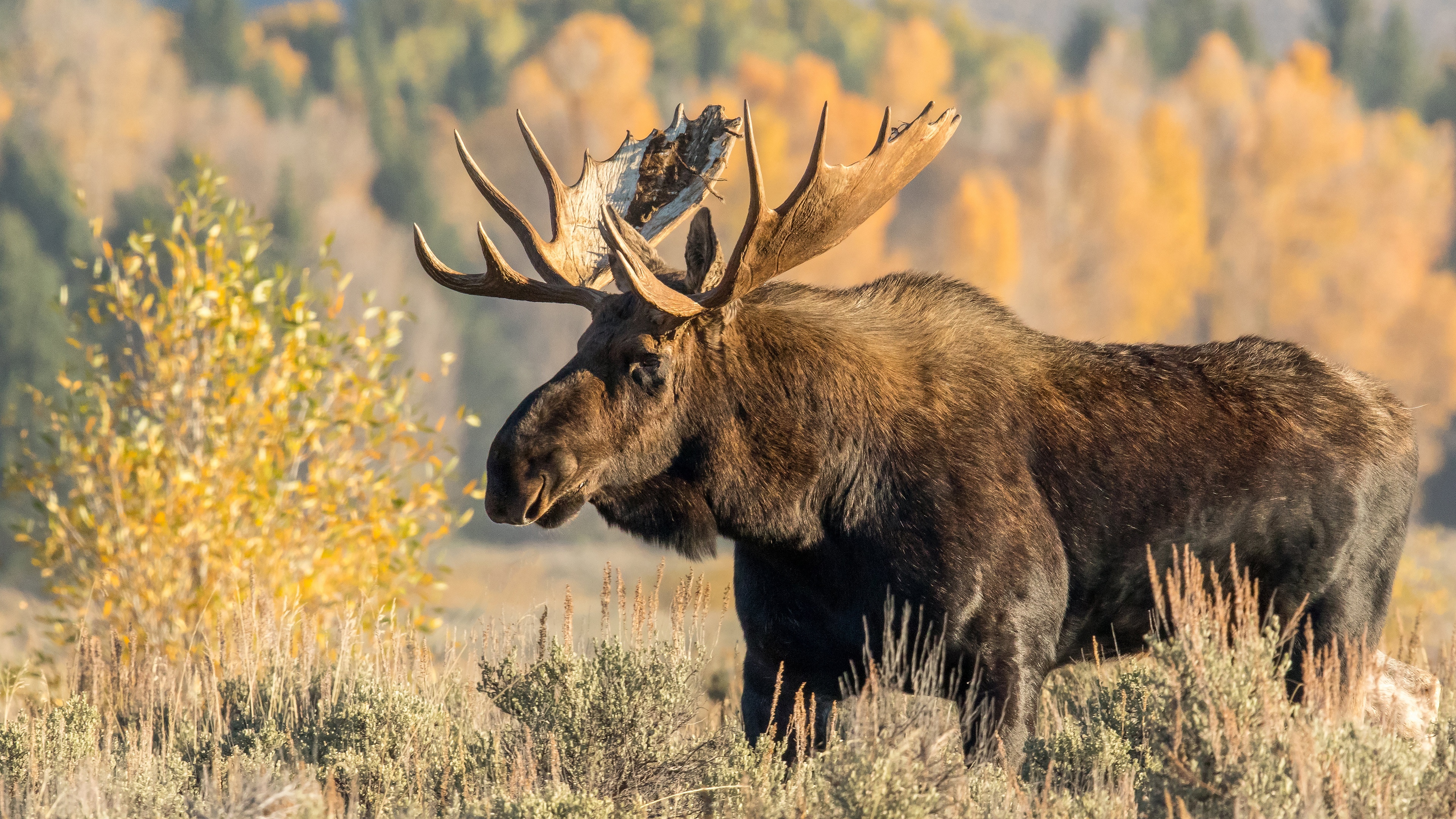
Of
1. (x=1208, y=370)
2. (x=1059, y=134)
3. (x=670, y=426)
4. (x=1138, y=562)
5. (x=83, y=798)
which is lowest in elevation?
(x=83, y=798)

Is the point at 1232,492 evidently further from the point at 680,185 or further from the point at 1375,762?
the point at 680,185

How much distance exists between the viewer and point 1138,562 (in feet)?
17.3

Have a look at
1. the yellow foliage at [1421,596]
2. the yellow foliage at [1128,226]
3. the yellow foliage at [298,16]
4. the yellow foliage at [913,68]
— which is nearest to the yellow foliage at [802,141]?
the yellow foliage at [913,68]

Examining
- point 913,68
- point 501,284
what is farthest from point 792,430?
point 913,68

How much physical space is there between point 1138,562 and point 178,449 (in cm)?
599

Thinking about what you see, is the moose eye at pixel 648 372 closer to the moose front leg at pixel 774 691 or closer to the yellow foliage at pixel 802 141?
the moose front leg at pixel 774 691

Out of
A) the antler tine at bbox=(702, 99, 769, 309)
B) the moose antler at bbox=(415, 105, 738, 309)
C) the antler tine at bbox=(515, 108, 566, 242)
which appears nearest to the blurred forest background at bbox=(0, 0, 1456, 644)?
the moose antler at bbox=(415, 105, 738, 309)

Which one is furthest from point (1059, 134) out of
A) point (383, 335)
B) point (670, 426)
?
point (670, 426)

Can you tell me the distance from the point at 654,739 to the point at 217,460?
4646mm

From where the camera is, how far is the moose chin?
4969 mm

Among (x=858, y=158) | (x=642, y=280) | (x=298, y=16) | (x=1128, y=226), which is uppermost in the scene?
(x=298, y=16)

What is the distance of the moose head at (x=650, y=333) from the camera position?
4895 mm

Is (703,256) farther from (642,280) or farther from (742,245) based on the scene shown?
(642,280)

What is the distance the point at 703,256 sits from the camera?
5246mm
